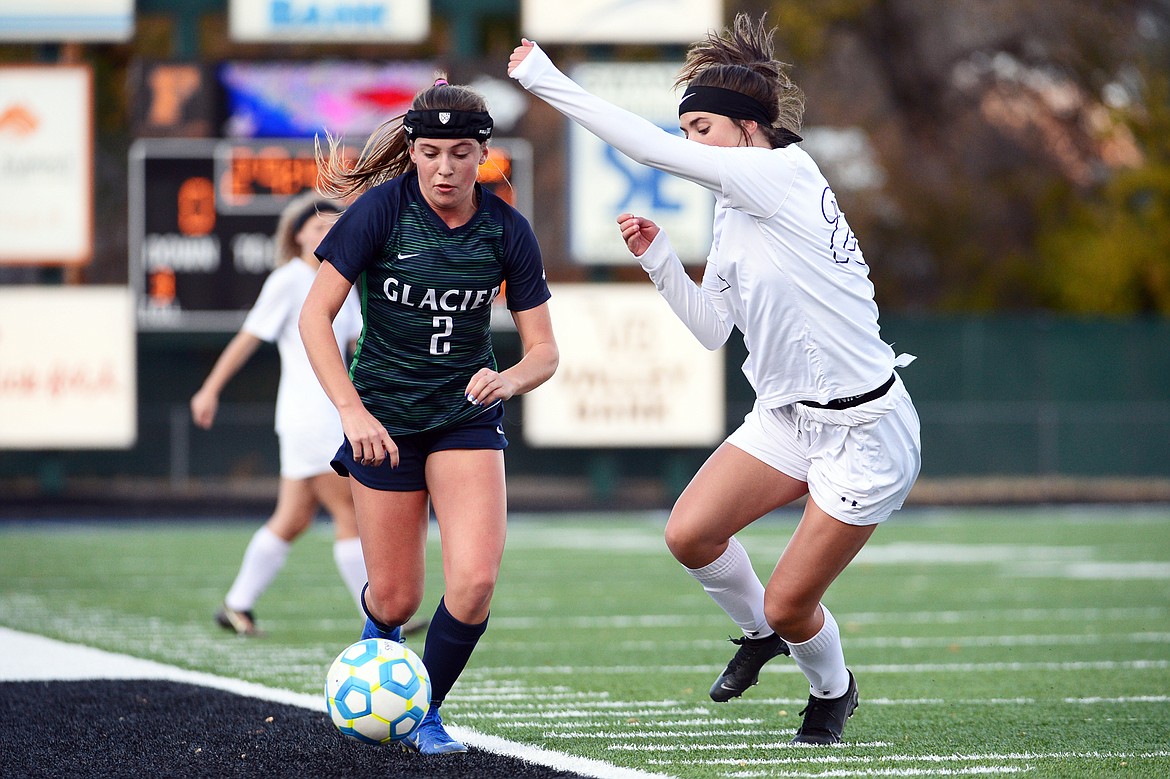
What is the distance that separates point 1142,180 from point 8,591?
21425mm

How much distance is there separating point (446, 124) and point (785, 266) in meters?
1.07

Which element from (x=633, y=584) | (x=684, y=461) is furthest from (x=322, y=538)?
(x=684, y=461)

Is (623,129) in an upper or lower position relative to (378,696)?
upper

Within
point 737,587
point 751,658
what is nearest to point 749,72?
point 737,587

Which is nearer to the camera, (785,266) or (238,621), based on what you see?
(785,266)

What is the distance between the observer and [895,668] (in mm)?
7418

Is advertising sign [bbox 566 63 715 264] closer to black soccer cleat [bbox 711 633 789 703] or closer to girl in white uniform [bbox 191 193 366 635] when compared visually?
girl in white uniform [bbox 191 193 366 635]

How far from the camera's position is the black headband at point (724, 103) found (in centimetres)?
509

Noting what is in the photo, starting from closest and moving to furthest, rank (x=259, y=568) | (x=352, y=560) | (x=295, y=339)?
(x=352, y=560), (x=295, y=339), (x=259, y=568)

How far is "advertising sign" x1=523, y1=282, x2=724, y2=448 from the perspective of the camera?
62.6ft

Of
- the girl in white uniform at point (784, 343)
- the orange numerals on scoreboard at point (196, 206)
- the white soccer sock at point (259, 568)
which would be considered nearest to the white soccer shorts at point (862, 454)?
the girl in white uniform at point (784, 343)

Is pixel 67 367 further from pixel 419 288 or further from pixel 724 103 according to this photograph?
pixel 724 103

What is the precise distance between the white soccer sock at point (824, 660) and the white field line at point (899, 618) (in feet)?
12.1

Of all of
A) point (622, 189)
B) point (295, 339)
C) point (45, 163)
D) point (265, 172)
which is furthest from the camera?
point (622, 189)
